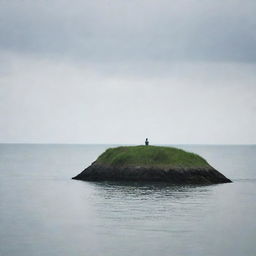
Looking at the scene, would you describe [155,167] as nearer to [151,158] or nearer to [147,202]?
[151,158]

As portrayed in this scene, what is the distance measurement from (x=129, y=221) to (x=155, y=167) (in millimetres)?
30527

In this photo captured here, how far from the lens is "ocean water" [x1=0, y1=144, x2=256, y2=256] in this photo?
33156mm

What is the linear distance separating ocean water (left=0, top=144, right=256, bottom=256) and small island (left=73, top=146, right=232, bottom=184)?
3801mm

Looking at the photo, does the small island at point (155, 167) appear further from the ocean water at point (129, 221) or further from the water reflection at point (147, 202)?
the ocean water at point (129, 221)

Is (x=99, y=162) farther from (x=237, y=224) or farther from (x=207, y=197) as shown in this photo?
(x=237, y=224)

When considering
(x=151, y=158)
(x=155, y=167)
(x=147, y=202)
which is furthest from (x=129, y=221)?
(x=151, y=158)

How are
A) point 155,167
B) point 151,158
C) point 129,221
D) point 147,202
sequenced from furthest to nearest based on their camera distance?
point 151,158, point 155,167, point 147,202, point 129,221

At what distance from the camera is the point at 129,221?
41812 mm

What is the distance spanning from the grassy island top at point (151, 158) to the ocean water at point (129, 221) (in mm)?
5487

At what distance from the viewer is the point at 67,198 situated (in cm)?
5906

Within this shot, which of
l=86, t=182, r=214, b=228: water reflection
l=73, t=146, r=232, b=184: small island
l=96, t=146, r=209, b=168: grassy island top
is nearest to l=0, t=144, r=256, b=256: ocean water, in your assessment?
l=86, t=182, r=214, b=228: water reflection

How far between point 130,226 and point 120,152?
37585mm

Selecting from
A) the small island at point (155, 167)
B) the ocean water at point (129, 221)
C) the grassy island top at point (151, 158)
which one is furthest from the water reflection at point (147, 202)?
the grassy island top at point (151, 158)

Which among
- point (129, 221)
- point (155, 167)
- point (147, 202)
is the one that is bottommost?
point (129, 221)
